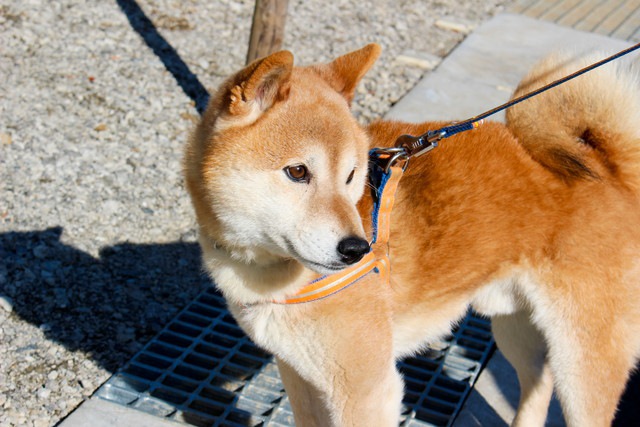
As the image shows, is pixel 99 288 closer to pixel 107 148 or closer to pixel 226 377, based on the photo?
pixel 226 377

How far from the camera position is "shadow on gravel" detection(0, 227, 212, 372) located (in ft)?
11.9

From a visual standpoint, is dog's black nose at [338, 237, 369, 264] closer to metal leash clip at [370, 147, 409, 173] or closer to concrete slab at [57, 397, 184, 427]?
metal leash clip at [370, 147, 409, 173]

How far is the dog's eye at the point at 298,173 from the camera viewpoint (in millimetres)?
2371

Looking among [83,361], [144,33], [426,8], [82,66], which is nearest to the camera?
[83,361]

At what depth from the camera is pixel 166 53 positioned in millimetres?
6105

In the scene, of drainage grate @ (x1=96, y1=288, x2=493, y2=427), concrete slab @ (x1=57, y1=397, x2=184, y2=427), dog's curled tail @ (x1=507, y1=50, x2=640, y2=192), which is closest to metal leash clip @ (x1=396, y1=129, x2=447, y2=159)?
dog's curled tail @ (x1=507, y1=50, x2=640, y2=192)

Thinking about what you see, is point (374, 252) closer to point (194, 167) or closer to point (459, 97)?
point (194, 167)

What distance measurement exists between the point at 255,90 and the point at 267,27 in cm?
324

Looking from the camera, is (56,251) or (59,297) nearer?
(59,297)

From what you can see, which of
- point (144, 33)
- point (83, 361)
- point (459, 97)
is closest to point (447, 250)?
point (83, 361)

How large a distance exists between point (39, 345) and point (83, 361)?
0.73 ft

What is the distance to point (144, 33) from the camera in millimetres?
6309

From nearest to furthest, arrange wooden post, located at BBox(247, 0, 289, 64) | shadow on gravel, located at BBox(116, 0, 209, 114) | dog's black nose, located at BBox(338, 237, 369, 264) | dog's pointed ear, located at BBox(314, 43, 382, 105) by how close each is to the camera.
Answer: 1. dog's black nose, located at BBox(338, 237, 369, 264)
2. dog's pointed ear, located at BBox(314, 43, 382, 105)
3. wooden post, located at BBox(247, 0, 289, 64)
4. shadow on gravel, located at BBox(116, 0, 209, 114)

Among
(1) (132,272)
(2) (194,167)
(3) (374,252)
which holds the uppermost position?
(2) (194,167)
